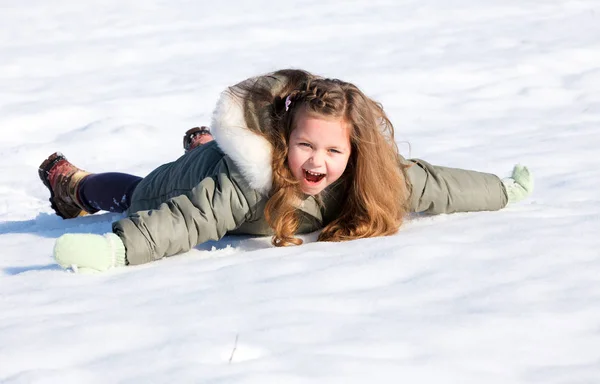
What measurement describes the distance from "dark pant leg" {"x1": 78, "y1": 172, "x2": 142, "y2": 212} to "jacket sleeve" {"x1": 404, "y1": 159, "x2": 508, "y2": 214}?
120 cm

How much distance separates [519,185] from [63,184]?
1923 mm

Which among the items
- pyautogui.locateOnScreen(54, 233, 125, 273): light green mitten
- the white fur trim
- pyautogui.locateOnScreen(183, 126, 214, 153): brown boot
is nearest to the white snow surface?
pyautogui.locateOnScreen(54, 233, 125, 273): light green mitten

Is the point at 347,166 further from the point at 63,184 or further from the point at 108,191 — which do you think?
the point at 63,184

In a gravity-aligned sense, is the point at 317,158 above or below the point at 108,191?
above

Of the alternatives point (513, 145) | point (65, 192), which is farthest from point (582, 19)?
point (65, 192)

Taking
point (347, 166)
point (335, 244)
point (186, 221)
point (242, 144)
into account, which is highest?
point (242, 144)

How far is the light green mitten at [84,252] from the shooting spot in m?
2.53

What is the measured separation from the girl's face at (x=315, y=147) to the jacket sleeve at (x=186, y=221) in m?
0.22

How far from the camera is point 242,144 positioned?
9.42ft

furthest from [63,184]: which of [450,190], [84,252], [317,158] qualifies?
[450,190]

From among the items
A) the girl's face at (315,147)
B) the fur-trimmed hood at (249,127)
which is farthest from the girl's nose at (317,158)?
the fur-trimmed hood at (249,127)

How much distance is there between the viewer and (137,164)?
4.87 m

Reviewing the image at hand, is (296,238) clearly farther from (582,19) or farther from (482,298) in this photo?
(582,19)

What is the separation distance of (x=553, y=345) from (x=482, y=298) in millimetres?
306
